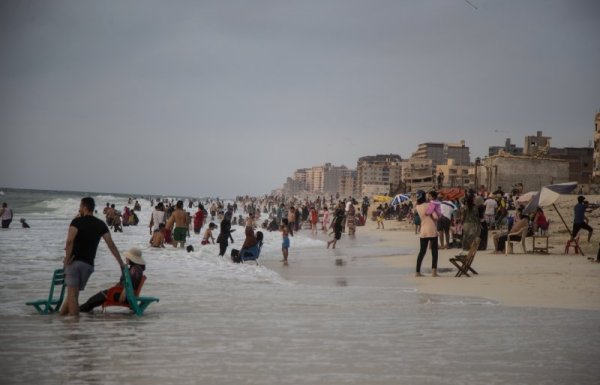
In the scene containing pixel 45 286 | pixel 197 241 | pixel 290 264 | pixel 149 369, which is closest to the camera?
pixel 149 369

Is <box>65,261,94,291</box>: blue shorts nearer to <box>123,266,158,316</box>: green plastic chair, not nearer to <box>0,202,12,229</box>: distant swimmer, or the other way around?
<box>123,266,158,316</box>: green plastic chair

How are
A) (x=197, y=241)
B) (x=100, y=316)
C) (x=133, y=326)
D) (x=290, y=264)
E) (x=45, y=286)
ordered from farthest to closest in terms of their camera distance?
(x=197, y=241)
(x=290, y=264)
(x=45, y=286)
(x=100, y=316)
(x=133, y=326)

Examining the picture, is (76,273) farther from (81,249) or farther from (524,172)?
(524,172)

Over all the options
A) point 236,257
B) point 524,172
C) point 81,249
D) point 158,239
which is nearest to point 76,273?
point 81,249

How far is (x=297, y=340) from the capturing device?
6242mm

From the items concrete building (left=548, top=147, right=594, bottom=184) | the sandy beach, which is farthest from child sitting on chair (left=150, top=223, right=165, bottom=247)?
concrete building (left=548, top=147, right=594, bottom=184)

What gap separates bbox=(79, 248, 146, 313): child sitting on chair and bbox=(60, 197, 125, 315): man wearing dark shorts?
278 mm

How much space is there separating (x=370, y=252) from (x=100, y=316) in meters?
15.1

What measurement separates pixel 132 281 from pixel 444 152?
140 meters

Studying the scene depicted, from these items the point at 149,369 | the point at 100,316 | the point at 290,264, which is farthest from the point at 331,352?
the point at 290,264

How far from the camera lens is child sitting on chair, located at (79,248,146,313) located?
309 inches

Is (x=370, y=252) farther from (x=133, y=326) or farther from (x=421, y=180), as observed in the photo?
(x=421, y=180)

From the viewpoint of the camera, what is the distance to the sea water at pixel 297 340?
4.93 m

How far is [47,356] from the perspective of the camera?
550 centimetres
